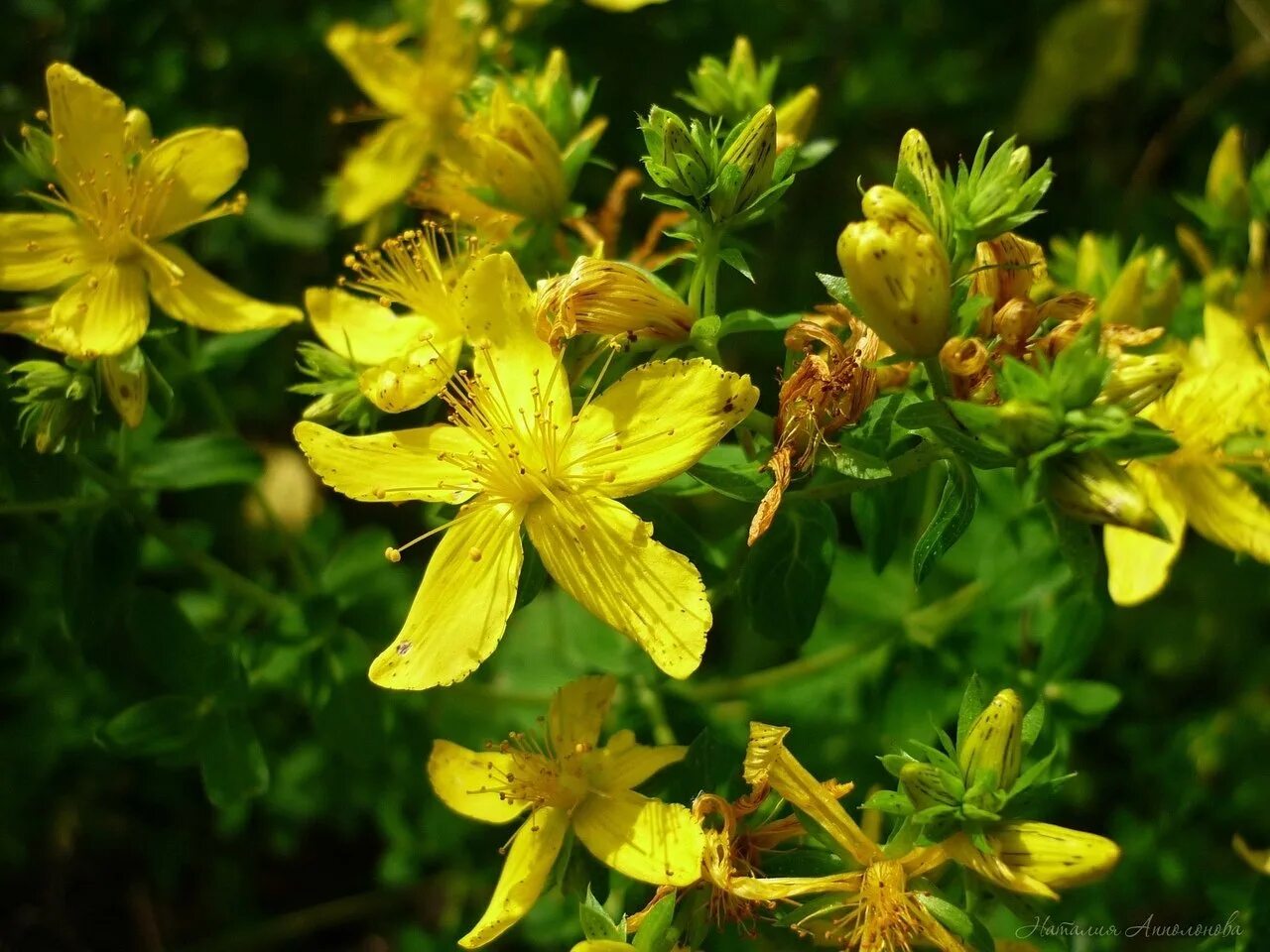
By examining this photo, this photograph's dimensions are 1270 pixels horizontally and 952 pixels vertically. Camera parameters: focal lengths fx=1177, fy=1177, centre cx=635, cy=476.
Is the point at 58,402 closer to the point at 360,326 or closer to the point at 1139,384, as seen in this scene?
the point at 360,326

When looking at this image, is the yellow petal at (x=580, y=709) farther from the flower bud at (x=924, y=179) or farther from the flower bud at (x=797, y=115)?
the flower bud at (x=797, y=115)

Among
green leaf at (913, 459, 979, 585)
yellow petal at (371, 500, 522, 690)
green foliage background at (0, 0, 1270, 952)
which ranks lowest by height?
green foliage background at (0, 0, 1270, 952)

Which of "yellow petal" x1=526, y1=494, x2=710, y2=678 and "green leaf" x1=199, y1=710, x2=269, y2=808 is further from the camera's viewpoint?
"green leaf" x1=199, y1=710, x2=269, y2=808

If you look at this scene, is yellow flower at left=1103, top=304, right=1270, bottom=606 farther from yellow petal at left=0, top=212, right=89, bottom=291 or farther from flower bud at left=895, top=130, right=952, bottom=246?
yellow petal at left=0, top=212, right=89, bottom=291

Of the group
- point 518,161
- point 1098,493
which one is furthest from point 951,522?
point 518,161

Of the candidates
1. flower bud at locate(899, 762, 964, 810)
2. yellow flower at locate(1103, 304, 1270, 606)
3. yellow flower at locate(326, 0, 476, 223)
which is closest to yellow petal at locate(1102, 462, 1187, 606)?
yellow flower at locate(1103, 304, 1270, 606)

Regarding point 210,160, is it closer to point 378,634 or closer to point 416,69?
point 416,69

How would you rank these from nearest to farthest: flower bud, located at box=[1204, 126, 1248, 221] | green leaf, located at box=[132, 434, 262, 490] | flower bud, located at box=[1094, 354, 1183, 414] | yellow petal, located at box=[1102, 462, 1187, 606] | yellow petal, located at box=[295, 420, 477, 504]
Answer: flower bud, located at box=[1094, 354, 1183, 414]
yellow petal, located at box=[295, 420, 477, 504]
yellow petal, located at box=[1102, 462, 1187, 606]
green leaf, located at box=[132, 434, 262, 490]
flower bud, located at box=[1204, 126, 1248, 221]
